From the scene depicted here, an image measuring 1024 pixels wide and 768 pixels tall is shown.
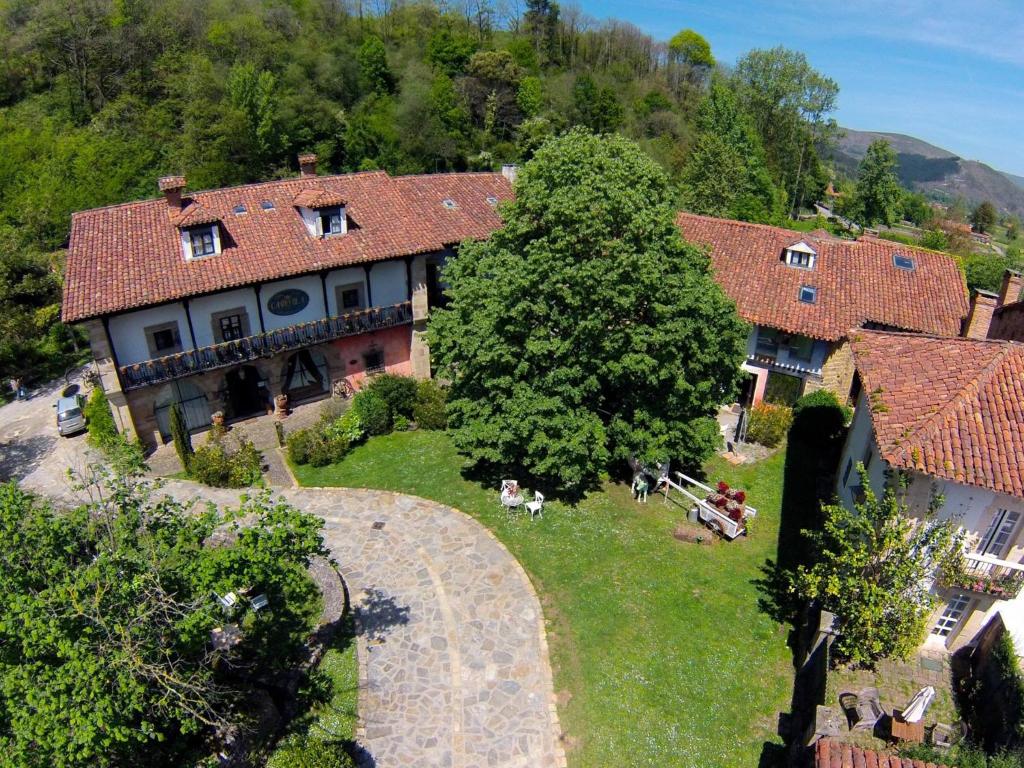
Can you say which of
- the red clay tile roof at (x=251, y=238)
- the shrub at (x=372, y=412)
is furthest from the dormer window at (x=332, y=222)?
the shrub at (x=372, y=412)

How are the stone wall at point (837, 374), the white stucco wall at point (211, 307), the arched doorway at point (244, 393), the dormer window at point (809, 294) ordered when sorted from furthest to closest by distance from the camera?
the dormer window at point (809, 294)
the arched doorway at point (244, 393)
the stone wall at point (837, 374)
the white stucco wall at point (211, 307)

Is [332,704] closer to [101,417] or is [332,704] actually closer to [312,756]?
[312,756]

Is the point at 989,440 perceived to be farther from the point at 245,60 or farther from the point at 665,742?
the point at 245,60

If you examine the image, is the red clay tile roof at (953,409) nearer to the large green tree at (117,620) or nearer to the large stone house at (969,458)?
the large stone house at (969,458)

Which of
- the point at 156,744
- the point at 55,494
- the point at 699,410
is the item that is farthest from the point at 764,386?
the point at 55,494

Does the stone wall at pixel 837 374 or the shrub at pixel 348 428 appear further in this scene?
the stone wall at pixel 837 374
